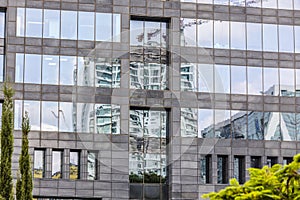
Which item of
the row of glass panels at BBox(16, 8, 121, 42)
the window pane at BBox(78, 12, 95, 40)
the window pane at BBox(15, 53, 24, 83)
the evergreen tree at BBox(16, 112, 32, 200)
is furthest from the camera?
the window pane at BBox(78, 12, 95, 40)

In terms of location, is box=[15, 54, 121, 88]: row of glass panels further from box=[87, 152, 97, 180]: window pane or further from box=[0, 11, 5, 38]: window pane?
box=[87, 152, 97, 180]: window pane

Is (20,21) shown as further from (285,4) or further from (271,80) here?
(285,4)

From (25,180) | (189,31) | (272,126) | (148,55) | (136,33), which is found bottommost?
(25,180)

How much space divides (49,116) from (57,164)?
10.3 feet

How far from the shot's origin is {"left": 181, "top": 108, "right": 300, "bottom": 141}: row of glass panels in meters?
51.1

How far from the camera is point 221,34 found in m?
52.7

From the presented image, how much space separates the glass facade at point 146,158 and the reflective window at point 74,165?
3.45 meters

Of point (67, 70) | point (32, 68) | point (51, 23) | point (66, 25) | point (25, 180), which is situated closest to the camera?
point (25, 180)

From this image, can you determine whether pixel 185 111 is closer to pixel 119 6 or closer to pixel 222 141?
pixel 222 141

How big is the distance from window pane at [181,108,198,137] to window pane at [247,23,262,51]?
6.24m

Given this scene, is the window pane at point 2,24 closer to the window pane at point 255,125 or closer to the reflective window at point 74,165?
the reflective window at point 74,165

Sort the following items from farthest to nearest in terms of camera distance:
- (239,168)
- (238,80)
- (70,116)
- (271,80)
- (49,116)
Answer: (271,80) < (238,80) < (239,168) < (70,116) < (49,116)

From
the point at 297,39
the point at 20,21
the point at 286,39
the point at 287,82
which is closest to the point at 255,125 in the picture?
the point at 287,82

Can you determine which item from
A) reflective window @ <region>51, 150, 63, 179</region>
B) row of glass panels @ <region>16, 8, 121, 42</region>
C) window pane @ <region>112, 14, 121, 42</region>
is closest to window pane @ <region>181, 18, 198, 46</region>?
window pane @ <region>112, 14, 121, 42</region>
